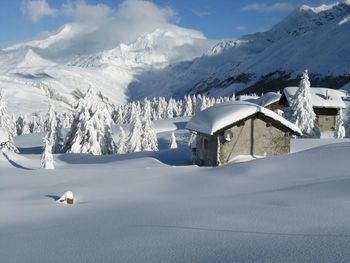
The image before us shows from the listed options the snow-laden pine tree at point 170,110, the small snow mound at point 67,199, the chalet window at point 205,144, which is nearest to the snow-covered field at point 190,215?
the small snow mound at point 67,199

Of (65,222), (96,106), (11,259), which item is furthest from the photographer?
(96,106)

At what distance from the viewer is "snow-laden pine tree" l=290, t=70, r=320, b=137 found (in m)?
50.5

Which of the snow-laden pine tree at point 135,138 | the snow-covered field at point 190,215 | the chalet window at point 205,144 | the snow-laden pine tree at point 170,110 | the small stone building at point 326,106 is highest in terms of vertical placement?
the snow-laden pine tree at point 170,110

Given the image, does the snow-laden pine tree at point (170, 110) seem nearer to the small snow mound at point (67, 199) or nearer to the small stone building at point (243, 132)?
the small stone building at point (243, 132)

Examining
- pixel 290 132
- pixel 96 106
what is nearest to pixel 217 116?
pixel 290 132

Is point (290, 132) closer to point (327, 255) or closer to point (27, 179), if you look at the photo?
point (27, 179)

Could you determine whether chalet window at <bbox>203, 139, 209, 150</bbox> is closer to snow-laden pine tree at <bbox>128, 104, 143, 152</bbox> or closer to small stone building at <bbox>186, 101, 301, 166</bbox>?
small stone building at <bbox>186, 101, 301, 166</bbox>

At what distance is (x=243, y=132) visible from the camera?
1171 inches

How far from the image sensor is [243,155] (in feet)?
98.7

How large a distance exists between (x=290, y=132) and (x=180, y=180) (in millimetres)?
16425

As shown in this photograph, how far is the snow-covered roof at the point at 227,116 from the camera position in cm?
2872

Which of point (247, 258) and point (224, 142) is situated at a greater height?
point (224, 142)

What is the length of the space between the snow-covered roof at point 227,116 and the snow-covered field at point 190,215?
10.6 metres

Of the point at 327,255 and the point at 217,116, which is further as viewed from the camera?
the point at 217,116
